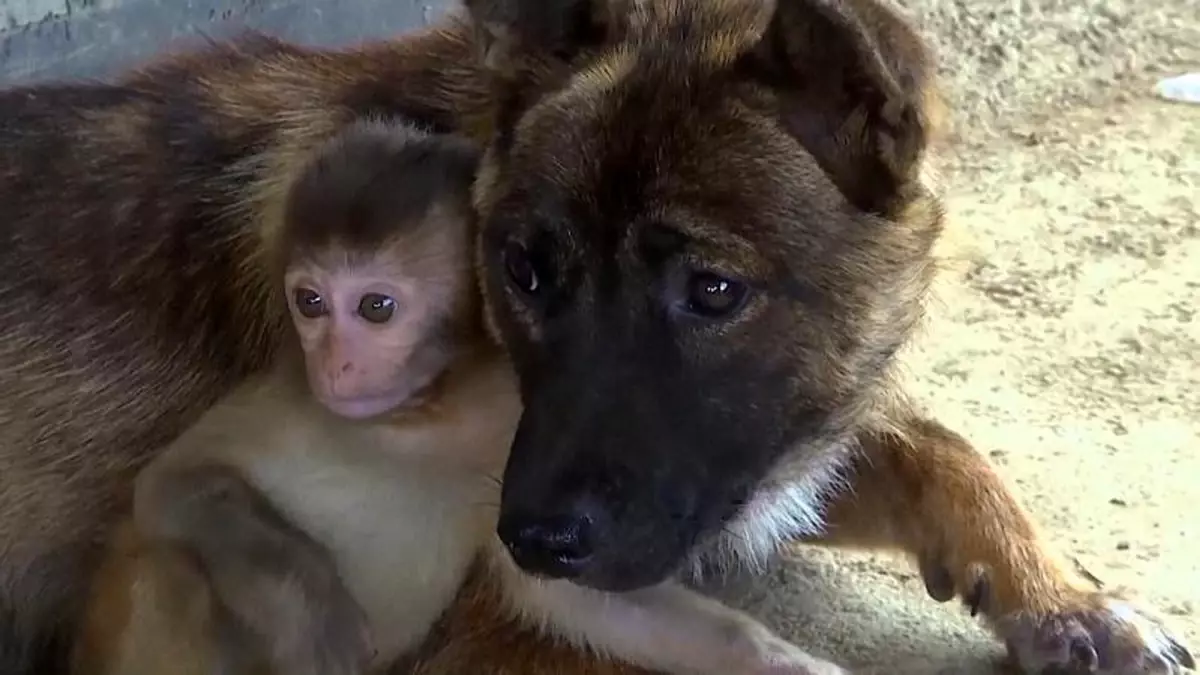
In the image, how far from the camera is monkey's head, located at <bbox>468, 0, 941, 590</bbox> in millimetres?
1534

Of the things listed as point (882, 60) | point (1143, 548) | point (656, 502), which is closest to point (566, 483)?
point (656, 502)

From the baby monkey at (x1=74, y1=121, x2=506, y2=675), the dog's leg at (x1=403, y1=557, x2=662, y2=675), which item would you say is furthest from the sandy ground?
the baby monkey at (x1=74, y1=121, x2=506, y2=675)

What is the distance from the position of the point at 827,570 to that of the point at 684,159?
68cm

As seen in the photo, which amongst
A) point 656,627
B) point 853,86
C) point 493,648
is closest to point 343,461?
point 493,648

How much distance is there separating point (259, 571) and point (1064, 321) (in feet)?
4.48

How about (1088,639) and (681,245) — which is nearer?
(681,245)

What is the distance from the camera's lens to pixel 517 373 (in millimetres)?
1720

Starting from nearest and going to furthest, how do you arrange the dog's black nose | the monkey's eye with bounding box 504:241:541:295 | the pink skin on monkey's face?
the dog's black nose, the monkey's eye with bounding box 504:241:541:295, the pink skin on monkey's face

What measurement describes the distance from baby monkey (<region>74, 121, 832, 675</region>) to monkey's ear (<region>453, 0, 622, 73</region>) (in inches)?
5.3

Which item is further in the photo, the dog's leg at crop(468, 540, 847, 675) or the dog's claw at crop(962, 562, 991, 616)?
the dog's claw at crop(962, 562, 991, 616)

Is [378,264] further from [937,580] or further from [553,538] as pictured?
[937,580]

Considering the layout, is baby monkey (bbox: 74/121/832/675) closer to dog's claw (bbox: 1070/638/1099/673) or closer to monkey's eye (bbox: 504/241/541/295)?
monkey's eye (bbox: 504/241/541/295)

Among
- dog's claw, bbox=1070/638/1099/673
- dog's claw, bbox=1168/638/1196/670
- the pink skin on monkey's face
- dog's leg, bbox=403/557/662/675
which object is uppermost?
the pink skin on monkey's face

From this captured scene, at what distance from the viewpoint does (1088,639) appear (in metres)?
1.83
